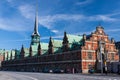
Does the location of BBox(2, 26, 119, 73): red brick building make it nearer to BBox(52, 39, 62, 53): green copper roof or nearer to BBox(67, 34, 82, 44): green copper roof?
BBox(52, 39, 62, 53): green copper roof

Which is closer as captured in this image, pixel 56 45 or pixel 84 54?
pixel 84 54

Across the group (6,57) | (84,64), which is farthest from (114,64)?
(6,57)

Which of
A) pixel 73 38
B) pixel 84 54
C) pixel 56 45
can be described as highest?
pixel 73 38

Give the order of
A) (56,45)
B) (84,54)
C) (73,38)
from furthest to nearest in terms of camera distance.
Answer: (56,45) → (73,38) → (84,54)

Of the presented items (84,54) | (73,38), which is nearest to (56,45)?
(73,38)

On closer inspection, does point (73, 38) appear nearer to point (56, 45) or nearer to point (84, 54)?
point (56, 45)

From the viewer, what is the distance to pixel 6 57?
6821 inches

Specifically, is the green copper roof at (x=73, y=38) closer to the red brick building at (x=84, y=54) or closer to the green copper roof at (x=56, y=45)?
the red brick building at (x=84, y=54)

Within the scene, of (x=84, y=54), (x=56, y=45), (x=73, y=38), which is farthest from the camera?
(x=56, y=45)

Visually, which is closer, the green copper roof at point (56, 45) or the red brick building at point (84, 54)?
the red brick building at point (84, 54)

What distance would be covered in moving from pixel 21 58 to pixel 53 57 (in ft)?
145

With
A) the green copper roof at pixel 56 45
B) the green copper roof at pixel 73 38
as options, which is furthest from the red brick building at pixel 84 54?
the green copper roof at pixel 73 38

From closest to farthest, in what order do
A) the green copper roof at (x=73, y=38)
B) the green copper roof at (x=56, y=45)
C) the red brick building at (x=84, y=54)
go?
the red brick building at (x=84, y=54)
the green copper roof at (x=73, y=38)
the green copper roof at (x=56, y=45)

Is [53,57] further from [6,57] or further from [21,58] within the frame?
[6,57]
